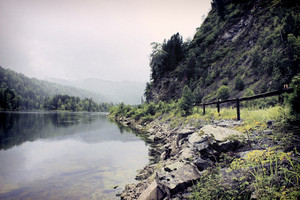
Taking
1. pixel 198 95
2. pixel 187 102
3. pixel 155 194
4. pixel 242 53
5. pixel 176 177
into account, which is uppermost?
pixel 242 53

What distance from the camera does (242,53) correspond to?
3194cm

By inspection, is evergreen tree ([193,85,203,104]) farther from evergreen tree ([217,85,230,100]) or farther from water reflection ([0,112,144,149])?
water reflection ([0,112,144,149])

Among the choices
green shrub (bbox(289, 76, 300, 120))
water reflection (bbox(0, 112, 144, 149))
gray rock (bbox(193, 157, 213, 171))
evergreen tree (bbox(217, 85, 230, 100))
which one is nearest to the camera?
green shrub (bbox(289, 76, 300, 120))

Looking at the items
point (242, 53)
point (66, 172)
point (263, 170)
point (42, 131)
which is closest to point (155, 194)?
point (263, 170)

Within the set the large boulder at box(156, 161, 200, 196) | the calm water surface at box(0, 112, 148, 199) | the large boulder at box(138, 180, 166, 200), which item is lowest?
the calm water surface at box(0, 112, 148, 199)

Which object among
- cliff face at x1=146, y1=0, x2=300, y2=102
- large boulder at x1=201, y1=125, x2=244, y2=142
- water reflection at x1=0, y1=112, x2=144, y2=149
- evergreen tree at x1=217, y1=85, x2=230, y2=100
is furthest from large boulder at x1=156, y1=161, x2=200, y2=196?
evergreen tree at x1=217, y1=85, x2=230, y2=100

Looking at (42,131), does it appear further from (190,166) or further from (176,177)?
(190,166)

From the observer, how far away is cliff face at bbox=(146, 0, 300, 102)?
2152 centimetres

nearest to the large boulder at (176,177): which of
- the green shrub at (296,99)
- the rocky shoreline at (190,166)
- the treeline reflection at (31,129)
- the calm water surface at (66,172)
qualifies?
the rocky shoreline at (190,166)

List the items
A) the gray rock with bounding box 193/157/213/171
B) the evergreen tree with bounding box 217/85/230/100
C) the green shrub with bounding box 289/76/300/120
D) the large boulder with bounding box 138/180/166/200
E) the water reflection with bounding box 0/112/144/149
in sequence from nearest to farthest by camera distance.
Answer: the green shrub with bounding box 289/76/300/120
the large boulder with bounding box 138/180/166/200
the gray rock with bounding box 193/157/213/171
the water reflection with bounding box 0/112/144/149
the evergreen tree with bounding box 217/85/230/100

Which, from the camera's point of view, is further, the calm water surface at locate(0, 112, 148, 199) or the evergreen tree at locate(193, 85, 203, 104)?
the evergreen tree at locate(193, 85, 203, 104)

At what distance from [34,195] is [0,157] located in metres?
8.16

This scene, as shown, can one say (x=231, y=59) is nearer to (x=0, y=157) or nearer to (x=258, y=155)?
(x=258, y=155)

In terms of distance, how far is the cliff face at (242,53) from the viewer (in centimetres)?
2152
